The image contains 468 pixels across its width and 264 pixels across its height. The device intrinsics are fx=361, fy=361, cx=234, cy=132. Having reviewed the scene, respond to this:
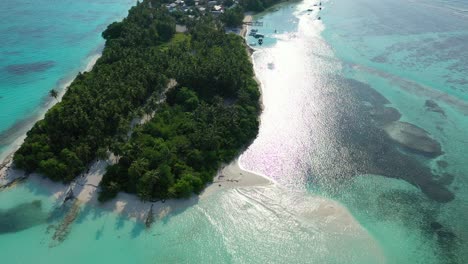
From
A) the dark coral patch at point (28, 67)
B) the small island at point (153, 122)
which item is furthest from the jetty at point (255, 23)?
the dark coral patch at point (28, 67)

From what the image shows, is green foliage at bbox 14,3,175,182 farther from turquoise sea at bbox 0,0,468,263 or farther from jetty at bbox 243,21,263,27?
jetty at bbox 243,21,263,27

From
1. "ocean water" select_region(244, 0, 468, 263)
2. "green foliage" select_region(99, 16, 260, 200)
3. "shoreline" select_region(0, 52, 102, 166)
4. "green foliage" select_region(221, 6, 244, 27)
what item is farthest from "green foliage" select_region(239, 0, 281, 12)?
"shoreline" select_region(0, 52, 102, 166)

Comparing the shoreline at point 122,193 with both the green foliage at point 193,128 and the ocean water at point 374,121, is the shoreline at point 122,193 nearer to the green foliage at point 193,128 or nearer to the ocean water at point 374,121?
the green foliage at point 193,128

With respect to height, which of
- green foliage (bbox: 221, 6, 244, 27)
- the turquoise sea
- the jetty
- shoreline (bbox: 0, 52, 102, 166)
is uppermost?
green foliage (bbox: 221, 6, 244, 27)

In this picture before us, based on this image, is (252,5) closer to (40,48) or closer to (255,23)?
(255,23)

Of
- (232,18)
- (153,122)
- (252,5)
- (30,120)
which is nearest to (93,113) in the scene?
(153,122)

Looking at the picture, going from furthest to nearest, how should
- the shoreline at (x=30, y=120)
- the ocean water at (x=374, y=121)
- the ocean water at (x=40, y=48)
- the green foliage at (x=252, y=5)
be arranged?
the green foliage at (x=252, y=5), the ocean water at (x=40, y=48), the shoreline at (x=30, y=120), the ocean water at (x=374, y=121)

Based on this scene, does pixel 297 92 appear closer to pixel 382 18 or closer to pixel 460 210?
pixel 460 210
